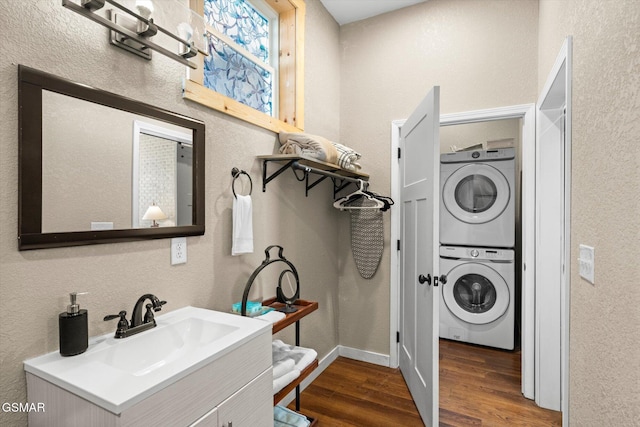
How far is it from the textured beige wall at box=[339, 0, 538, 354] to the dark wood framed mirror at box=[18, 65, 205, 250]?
5.34ft

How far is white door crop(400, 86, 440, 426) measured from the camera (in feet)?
5.99

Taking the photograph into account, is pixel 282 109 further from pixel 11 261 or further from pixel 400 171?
pixel 11 261

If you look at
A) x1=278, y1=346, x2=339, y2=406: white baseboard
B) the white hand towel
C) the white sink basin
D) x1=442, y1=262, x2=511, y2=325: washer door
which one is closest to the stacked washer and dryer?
x1=442, y1=262, x2=511, y2=325: washer door

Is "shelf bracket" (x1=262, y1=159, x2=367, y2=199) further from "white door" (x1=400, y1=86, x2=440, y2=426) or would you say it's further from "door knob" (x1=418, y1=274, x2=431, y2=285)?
"door knob" (x1=418, y1=274, x2=431, y2=285)

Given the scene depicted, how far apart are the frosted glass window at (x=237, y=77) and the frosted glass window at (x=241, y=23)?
0.31 ft

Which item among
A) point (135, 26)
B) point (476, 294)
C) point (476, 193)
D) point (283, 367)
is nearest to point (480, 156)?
point (476, 193)

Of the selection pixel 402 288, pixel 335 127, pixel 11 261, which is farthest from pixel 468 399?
pixel 11 261

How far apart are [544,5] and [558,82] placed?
0.72 meters

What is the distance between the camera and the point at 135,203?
127 centimetres

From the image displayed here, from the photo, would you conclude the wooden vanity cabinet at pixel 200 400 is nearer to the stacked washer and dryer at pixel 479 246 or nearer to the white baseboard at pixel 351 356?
the white baseboard at pixel 351 356

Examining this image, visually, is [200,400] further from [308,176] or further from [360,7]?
[360,7]

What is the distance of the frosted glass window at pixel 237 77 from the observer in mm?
1812

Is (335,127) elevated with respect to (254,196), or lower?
elevated

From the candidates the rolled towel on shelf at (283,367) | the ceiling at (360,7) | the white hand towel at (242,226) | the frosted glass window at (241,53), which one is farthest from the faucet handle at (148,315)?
the ceiling at (360,7)
